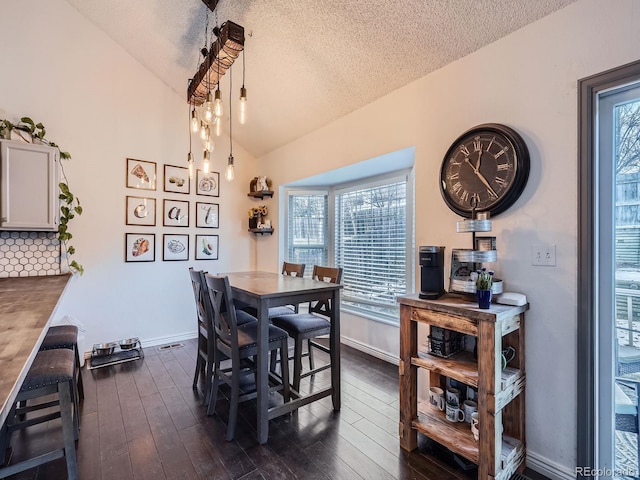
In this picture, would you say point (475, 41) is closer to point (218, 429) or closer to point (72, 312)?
point (218, 429)

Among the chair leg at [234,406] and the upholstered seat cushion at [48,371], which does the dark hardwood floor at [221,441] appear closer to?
the chair leg at [234,406]

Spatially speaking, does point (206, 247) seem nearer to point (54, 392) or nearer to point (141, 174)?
point (141, 174)

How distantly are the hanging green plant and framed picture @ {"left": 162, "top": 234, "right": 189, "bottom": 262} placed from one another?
84 cm

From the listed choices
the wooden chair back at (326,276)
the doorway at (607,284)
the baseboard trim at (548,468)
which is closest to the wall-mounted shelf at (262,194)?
the wooden chair back at (326,276)

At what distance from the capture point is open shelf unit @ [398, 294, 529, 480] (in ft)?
4.98

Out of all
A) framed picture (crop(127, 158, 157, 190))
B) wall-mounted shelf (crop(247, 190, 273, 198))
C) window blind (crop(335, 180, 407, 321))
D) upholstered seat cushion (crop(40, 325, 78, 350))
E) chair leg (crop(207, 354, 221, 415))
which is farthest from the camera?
wall-mounted shelf (crop(247, 190, 273, 198))

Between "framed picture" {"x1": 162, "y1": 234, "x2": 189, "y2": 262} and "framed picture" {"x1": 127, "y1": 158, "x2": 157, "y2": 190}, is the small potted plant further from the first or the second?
"framed picture" {"x1": 127, "y1": 158, "x2": 157, "y2": 190}

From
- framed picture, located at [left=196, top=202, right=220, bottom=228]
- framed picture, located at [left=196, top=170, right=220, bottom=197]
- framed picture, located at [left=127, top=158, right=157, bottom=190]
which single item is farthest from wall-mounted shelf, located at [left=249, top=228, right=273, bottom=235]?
framed picture, located at [left=127, top=158, right=157, bottom=190]

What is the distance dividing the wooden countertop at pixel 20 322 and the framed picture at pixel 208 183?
1801mm

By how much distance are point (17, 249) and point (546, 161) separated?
172 inches

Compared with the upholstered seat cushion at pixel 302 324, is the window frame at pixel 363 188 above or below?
above

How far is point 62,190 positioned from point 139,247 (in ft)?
3.03

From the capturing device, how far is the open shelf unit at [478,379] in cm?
152

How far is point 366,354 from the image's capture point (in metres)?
3.41
